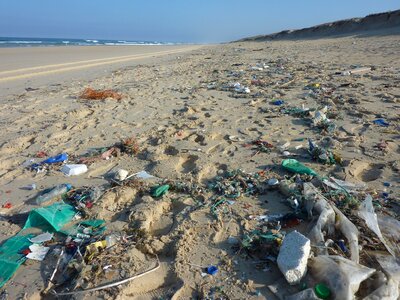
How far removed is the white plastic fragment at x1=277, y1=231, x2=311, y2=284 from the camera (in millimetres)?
1846

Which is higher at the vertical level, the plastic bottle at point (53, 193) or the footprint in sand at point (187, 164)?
the plastic bottle at point (53, 193)

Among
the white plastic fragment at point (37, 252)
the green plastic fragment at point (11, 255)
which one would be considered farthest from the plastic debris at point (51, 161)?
the white plastic fragment at point (37, 252)

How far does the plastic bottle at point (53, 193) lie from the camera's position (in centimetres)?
290

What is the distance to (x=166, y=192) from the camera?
2959 mm

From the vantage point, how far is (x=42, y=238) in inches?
94.0

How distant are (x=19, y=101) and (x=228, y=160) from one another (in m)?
5.11

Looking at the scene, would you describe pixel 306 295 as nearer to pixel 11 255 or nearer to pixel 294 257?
pixel 294 257

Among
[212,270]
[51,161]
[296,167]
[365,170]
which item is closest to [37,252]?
[212,270]

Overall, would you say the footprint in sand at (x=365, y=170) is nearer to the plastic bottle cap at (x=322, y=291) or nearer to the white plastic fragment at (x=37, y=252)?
the plastic bottle cap at (x=322, y=291)

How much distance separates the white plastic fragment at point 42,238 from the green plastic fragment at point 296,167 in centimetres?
216

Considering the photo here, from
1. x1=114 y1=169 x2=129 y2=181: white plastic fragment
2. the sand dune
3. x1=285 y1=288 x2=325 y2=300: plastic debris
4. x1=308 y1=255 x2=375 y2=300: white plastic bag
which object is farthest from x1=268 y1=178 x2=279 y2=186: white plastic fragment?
the sand dune

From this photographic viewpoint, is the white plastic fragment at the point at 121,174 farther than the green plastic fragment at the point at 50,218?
Yes

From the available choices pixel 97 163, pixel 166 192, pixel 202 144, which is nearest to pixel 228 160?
pixel 202 144

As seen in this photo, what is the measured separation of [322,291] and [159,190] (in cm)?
164
